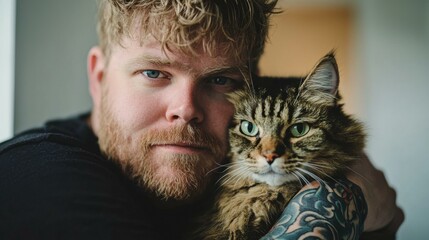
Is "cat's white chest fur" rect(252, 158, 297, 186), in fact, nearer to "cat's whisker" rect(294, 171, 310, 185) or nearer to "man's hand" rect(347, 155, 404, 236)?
"cat's whisker" rect(294, 171, 310, 185)

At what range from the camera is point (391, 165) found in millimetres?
3566

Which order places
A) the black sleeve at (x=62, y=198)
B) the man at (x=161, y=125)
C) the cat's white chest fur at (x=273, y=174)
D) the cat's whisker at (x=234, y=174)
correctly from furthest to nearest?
the cat's whisker at (x=234, y=174)
the cat's white chest fur at (x=273, y=174)
the man at (x=161, y=125)
the black sleeve at (x=62, y=198)

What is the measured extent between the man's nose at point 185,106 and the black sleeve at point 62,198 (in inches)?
10.1

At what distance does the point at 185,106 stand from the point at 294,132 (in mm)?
346

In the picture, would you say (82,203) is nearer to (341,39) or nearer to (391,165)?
(391,165)

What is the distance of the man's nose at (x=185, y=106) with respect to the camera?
50.4 inches

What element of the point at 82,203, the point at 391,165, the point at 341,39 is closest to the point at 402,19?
the point at 341,39

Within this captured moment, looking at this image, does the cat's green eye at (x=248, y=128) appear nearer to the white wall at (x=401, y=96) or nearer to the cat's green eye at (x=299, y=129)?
→ the cat's green eye at (x=299, y=129)

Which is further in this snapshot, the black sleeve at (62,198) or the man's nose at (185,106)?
the man's nose at (185,106)

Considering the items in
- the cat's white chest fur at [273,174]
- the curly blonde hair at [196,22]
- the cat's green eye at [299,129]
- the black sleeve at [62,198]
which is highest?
the curly blonde hair at [196,22]

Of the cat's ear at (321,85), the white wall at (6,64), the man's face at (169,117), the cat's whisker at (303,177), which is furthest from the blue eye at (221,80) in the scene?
the white wall at (6,64)

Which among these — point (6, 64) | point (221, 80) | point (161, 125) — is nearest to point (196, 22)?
point (221, 80)

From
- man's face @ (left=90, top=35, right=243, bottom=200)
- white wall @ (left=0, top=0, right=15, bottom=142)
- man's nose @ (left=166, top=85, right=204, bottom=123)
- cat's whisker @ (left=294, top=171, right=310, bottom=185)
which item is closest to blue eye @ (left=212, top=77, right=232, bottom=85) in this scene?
man's face @ (left=90, top=35, right=243, bottom=200)

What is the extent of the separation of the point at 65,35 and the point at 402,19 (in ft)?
8.74
